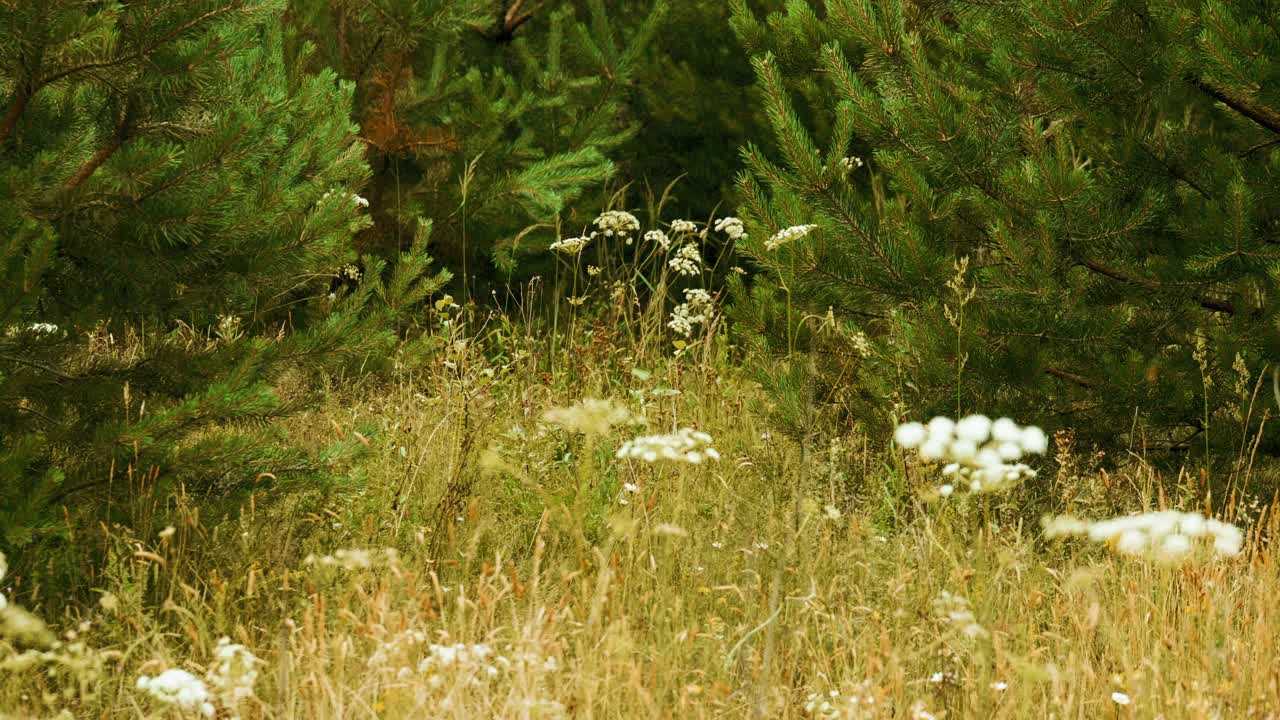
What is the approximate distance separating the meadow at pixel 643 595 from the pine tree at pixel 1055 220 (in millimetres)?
257

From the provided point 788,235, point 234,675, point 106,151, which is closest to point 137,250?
point 106,151

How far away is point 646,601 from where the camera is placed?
8.04 feet

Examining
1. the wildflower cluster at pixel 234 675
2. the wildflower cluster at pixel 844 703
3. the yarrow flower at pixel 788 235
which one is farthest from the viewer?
the yarrow flower at pixel 788 235

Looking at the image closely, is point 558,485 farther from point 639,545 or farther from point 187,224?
point 187,224

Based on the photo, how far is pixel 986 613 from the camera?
77.6 inches

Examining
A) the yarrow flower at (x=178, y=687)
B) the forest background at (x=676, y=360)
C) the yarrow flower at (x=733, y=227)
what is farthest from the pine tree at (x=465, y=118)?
the yarrow flower at (x=178, y=687)

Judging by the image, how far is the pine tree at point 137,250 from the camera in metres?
2.49

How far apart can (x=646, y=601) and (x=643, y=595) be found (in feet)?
0.89

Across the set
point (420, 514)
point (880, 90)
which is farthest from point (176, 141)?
→ point (880, 90)

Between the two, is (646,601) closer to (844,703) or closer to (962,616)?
(844,703)

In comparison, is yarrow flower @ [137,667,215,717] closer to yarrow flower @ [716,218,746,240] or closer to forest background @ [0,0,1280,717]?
forest background @ [0,0,1280,717]

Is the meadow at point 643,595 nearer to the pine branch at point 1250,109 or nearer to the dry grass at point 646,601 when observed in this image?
the dry grass at point 646,601

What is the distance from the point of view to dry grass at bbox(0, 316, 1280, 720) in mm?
2143

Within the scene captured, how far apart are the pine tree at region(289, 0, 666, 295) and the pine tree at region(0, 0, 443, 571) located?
2.03 m
